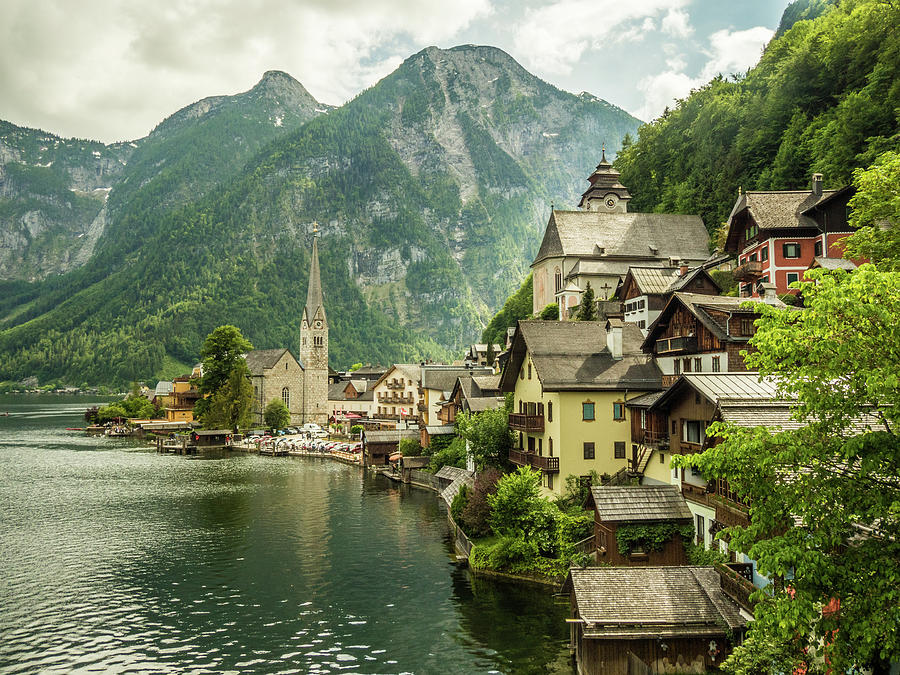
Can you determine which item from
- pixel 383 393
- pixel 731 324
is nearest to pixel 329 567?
pixel 731 324

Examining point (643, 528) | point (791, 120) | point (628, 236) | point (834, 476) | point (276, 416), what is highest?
point (791, 120)

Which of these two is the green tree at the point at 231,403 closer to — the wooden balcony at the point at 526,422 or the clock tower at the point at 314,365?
the clock tower at the point at 314,365

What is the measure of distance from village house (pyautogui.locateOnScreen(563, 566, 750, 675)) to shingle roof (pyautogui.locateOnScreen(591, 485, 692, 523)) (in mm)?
6255

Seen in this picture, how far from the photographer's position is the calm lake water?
26797mm

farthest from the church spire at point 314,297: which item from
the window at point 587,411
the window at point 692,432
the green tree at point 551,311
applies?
Answer: the window at point 692,432

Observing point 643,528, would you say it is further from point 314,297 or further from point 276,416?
point 314,297

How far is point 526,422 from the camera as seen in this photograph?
141ft

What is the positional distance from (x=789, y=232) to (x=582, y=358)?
23370 millimetres

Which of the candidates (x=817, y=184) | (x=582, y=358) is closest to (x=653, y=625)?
(x=582, y=358)

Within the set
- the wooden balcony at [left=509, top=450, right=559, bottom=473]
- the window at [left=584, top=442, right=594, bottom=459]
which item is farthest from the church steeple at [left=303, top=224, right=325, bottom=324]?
the window at [left=584, top=442, right=594, bottom=459]

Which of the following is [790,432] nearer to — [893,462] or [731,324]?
[893,462]

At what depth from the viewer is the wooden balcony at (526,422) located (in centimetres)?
4159

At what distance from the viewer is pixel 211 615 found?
104 feet

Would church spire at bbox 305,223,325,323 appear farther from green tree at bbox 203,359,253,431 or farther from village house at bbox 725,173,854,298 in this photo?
village house at bbox 725,173,854,298
